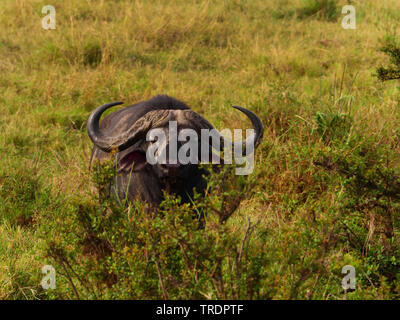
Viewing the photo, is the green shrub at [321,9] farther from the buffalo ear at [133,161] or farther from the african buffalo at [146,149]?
the buffalo ear at [133,161]

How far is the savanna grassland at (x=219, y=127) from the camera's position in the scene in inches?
108

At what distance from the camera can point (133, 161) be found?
4.12m

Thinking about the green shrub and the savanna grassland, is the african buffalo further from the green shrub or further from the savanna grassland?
the green shrub

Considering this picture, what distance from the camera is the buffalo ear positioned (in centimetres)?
410

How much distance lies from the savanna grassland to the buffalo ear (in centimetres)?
45

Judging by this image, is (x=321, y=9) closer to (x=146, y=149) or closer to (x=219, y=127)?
(x=219, y=127)

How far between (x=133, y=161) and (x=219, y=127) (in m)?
1.98

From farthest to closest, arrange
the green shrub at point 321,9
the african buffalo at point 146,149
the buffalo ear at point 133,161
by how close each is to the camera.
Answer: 1. the green shrub at point 321,9
2. the buffalo ear at point 133,161
3. the african buffalo at point 146,149

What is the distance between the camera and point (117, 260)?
9.18 ft

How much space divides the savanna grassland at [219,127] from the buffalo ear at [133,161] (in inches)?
17.8

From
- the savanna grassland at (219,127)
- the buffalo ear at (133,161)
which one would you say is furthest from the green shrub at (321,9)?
the buffalo ear at (133,161)

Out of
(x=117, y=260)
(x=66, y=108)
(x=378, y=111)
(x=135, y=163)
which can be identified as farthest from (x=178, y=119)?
(x=66, y=108)

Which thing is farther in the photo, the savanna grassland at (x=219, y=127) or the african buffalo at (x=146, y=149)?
the african buffalo at (x=146, y=149)

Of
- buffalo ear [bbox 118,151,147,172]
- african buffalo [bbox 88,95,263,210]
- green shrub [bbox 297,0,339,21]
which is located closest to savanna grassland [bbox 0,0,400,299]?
green shrub [bbox 297,0,339,21]
